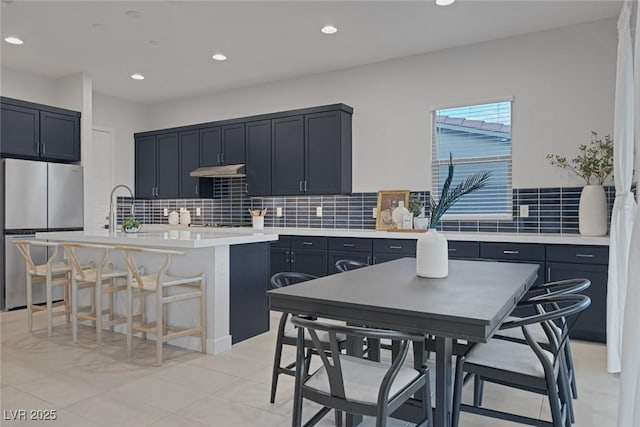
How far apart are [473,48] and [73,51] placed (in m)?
4.40

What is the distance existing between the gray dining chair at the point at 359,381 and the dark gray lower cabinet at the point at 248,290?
1.93 m

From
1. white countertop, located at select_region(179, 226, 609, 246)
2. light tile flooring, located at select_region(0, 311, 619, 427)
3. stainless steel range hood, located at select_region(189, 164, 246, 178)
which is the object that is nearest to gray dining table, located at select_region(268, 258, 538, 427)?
light tile flooring, located at select_region(0, 311, 619, 427)

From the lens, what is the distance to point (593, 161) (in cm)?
405

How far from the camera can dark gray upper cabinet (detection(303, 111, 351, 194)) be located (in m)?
5.27

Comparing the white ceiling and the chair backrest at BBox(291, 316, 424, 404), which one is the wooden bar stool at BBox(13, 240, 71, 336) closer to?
the white ceiling

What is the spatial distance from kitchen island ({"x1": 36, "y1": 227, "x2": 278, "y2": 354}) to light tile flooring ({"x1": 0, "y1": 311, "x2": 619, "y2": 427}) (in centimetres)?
18

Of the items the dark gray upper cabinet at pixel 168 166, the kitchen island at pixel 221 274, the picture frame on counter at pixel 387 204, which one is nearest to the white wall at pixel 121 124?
the dark gray upper cabinet at pixel 168 166

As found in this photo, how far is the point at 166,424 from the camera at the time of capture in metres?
2.35

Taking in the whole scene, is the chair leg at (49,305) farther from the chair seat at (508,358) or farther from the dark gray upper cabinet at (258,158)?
the chair seat at (508,358)

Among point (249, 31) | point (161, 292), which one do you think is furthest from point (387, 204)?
point (161, 292)

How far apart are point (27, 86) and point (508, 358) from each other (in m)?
6.29

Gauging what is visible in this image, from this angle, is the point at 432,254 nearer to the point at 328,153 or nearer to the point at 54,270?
the point at 328,153

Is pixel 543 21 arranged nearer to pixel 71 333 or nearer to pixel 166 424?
pixel 166 424

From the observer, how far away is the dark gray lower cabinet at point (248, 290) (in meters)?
3.72
